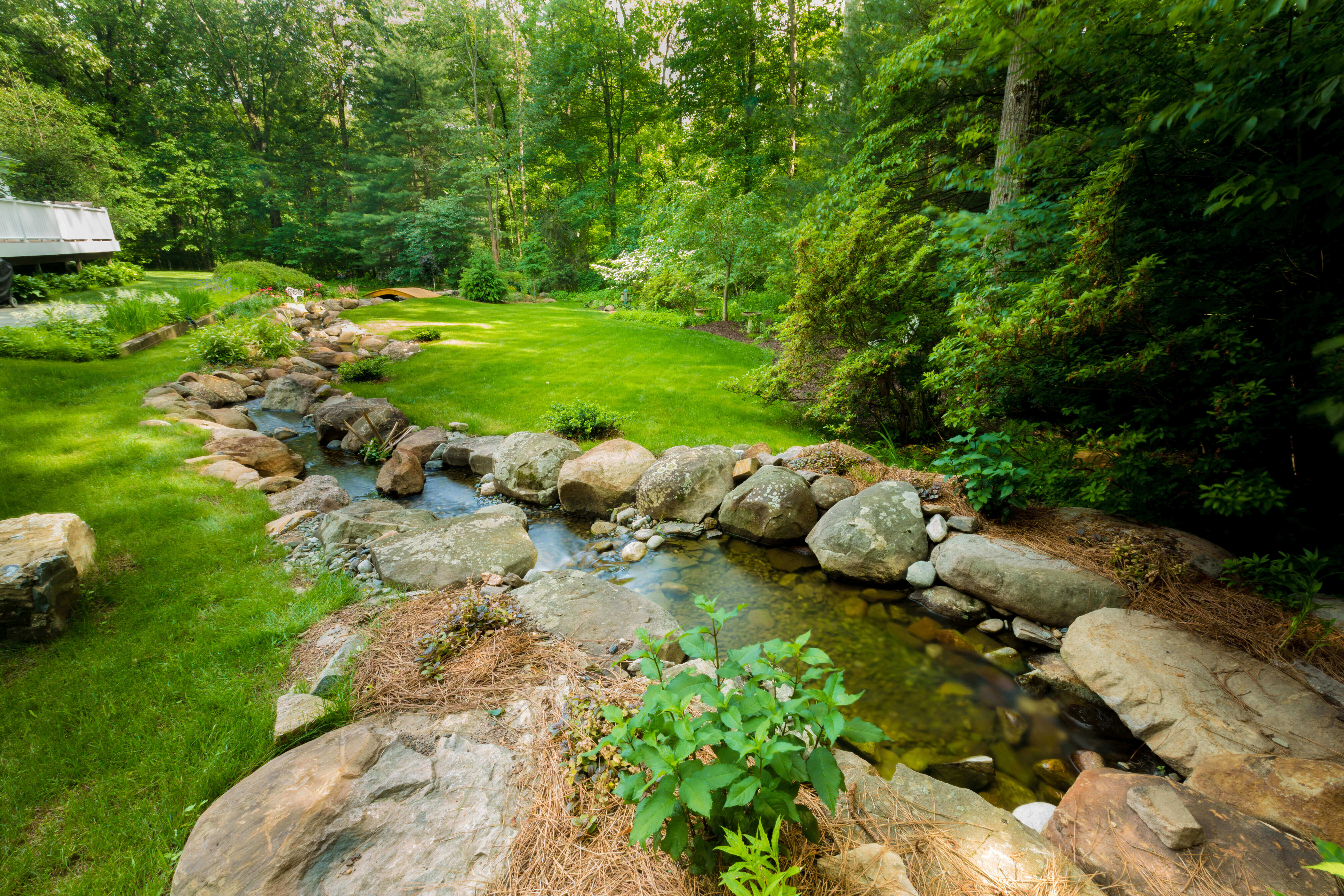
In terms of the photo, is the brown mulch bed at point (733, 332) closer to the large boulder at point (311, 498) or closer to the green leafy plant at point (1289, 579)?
the large boulder at point (311, 498)

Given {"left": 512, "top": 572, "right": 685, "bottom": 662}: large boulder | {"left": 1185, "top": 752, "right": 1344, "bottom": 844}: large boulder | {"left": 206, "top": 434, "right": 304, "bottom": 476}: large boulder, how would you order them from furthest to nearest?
{"left": 206, "top": 434, "right": 304, "bottom": 476}: large boulder, {"left": 512, "top": 572, "right": 685, "bottom": 662}: large boulder, {"left": 1185, "top": 752, "right": 1344, "bottom": 844}: large boulder

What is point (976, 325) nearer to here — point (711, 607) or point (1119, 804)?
point (1119, 804)

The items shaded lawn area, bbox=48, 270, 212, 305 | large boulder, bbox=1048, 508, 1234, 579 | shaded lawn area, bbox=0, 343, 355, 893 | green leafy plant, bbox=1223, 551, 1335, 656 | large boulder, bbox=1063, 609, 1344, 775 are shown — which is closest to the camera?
shaded lawn area, bbox=0, 343, 355, 893

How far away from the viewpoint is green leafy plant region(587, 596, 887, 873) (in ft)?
4.00

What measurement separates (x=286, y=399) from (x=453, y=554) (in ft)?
23.5

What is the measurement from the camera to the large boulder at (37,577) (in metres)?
2.57

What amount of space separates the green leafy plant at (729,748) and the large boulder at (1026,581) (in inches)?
110

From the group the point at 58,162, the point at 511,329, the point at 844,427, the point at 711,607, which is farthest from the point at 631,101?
the point at 711,607

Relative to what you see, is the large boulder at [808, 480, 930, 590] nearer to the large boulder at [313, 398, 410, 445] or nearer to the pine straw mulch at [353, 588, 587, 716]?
the pine straw mulch at [353, 588, 587, 716]

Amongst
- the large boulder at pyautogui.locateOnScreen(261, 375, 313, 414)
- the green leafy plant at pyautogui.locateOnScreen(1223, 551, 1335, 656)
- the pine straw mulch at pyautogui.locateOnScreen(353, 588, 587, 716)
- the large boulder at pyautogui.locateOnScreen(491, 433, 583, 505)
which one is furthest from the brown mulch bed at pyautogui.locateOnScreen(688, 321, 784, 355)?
the pine straw mulch at pyautogui.locateOnScreen(353, 588, 587, 716)

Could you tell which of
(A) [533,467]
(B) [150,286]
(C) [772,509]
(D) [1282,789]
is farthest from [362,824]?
(B) [150,286]

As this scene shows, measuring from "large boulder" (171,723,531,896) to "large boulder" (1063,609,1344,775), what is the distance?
10.0ft

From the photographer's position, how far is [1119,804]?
1921 mm

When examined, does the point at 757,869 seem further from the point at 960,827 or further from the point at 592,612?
the point at 592,612
